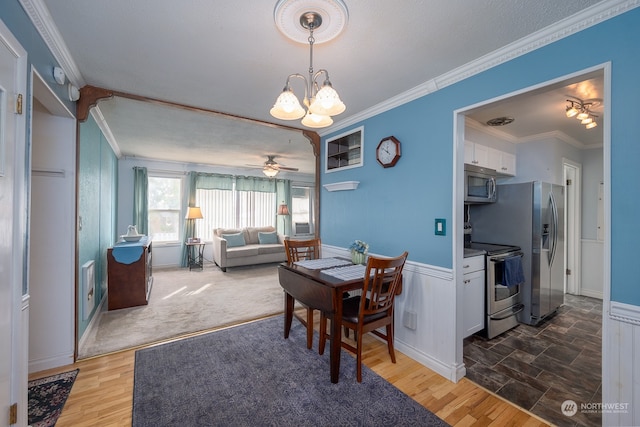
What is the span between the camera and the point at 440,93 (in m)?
2.09

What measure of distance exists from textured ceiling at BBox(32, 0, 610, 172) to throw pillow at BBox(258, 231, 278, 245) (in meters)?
3.92

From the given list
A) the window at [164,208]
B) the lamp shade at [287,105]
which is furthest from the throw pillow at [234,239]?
the lamp shade at [287,105]

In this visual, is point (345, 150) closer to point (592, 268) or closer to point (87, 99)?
point (87, 99)

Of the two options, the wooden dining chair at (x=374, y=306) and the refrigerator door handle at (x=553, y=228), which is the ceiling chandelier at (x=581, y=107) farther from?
the wooden dining chair at (x=374, y=306)

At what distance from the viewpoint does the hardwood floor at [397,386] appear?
1559 mm

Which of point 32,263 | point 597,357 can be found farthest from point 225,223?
point 597,357

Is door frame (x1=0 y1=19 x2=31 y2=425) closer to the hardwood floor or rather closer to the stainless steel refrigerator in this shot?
the hardwood floor

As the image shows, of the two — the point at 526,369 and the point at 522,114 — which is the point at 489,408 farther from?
the point at 522,114

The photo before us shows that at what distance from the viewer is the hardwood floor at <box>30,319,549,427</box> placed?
61.4 inches

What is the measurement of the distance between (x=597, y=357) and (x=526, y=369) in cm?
76

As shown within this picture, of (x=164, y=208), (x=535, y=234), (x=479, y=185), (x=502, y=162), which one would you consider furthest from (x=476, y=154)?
(x=164, y=208)

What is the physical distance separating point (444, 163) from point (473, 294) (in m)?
1.31

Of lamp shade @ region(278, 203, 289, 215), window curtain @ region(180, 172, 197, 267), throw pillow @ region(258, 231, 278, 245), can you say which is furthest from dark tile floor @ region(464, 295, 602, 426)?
window curtain @ region(180, 172, 197, 267)

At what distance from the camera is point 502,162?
331 cm
